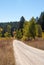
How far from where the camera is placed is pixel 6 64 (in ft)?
46.9

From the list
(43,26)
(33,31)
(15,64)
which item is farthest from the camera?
(43,26)

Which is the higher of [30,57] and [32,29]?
[32,29]

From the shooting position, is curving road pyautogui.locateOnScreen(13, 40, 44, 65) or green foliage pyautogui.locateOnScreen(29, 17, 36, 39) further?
green foliage pyautogui.locateOnScreen(29, 17, 36, 39)

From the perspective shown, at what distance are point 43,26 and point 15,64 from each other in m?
108

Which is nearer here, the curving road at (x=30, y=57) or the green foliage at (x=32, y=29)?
the curving road at (x=30, y=57)

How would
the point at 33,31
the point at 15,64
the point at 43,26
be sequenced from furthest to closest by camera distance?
the point at 43,26, the point at 33,31, the point at 15,64

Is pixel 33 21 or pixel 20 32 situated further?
pixel 20 32

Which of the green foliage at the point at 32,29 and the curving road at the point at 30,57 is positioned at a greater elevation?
the green foliage at the point at 32,29

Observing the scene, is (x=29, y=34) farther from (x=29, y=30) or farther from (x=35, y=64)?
(x=35, y=64)

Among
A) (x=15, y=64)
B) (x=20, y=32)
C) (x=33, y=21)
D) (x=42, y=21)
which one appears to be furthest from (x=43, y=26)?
(x=15, y=64)

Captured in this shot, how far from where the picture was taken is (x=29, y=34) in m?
85.4

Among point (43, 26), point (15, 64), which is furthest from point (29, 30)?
point (15, 64)

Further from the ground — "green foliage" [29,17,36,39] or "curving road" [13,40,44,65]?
"green foliage" [29,17,36,39]

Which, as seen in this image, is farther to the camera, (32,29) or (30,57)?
(32,29)
